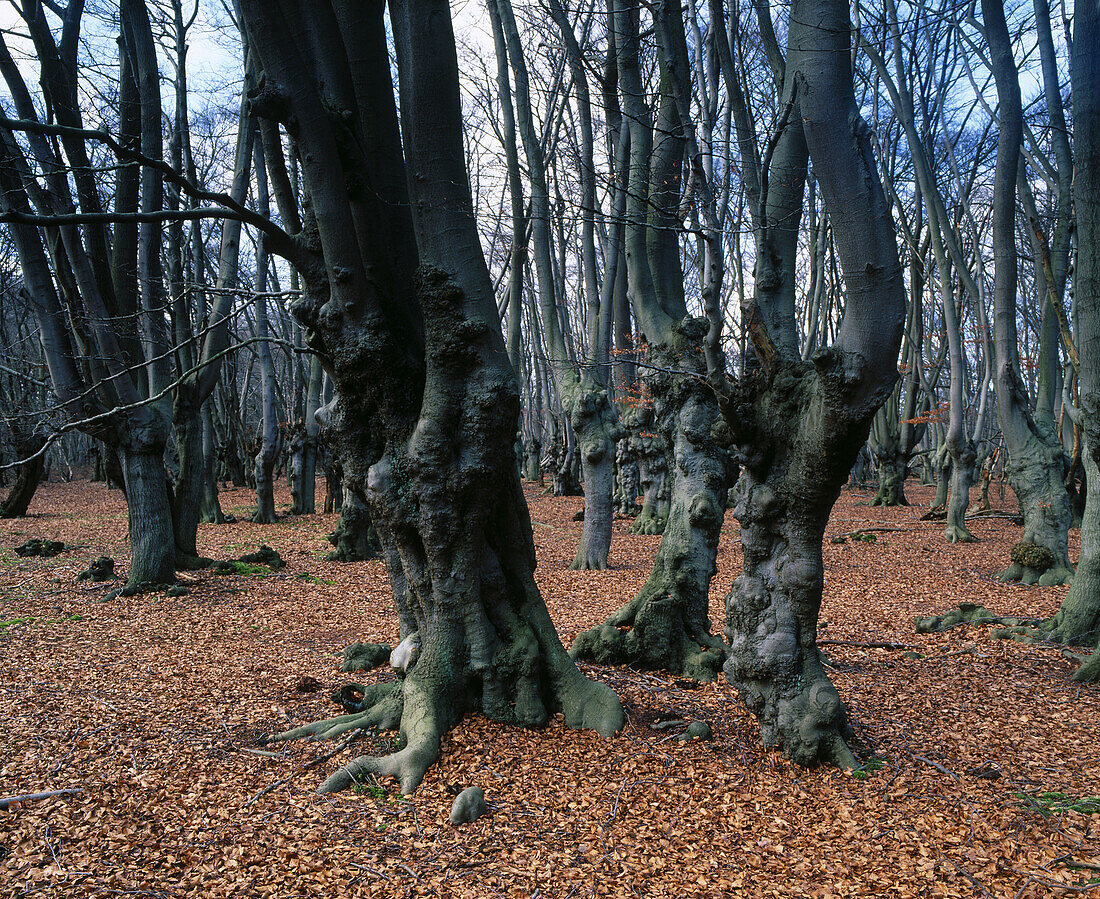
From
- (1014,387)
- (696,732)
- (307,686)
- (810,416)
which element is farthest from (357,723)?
(1014,387)

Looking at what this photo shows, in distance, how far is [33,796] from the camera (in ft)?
10.9

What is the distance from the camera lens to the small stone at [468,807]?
3217 mm

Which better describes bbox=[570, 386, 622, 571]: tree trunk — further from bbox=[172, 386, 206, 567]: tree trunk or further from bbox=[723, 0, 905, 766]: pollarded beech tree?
bbox=[723, 0, 905, 766]: pollarded beech tree

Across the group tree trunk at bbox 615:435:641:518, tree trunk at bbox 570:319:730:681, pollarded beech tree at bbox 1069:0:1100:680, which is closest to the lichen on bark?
tree trunk at bbox 570:319:730:681

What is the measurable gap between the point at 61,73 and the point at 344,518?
689 cm

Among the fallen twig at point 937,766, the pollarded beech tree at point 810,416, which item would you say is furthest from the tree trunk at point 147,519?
the fallen twig at point 937,766

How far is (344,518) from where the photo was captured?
458 inches

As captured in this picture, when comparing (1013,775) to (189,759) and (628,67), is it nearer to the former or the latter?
(189,759)

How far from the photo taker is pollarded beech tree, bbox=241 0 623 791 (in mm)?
3877

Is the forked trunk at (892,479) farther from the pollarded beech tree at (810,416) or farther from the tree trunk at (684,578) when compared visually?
the pollarded beech tree at (810,416)

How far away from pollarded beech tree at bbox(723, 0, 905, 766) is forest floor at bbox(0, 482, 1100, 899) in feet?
1.19

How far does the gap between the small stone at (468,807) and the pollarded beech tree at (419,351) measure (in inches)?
18.0

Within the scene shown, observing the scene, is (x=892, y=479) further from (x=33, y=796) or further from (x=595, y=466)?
(x=33, y=796)

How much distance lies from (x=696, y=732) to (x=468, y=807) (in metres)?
1.36
